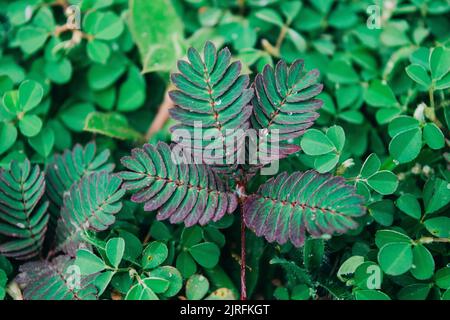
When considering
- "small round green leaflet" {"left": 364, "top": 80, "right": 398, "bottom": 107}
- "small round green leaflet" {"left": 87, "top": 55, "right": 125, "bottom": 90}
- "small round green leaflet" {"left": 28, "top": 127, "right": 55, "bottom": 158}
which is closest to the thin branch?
"small round green leaflet" {"left": 87, "top": 55, "right": 125, "bottom": 90}

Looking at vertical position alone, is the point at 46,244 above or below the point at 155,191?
below

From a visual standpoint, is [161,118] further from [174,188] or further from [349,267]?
[349,267]

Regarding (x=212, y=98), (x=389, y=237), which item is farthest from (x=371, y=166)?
(x=212, y=98)

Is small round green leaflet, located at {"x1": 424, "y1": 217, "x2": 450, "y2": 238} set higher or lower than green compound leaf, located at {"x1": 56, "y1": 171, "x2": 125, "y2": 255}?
lower

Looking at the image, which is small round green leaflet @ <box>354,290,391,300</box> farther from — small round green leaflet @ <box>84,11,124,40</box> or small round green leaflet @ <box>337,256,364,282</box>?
small round green leaflet @ <box>84,11,124,40</box>

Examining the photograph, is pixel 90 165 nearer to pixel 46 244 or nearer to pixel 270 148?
pixel 46 244

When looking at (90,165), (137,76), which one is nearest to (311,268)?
(90,165)

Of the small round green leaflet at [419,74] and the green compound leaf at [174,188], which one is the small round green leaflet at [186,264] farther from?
the small round green leaflet at [419,74]

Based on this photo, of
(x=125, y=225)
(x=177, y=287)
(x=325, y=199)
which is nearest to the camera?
(x=325, y=199)
